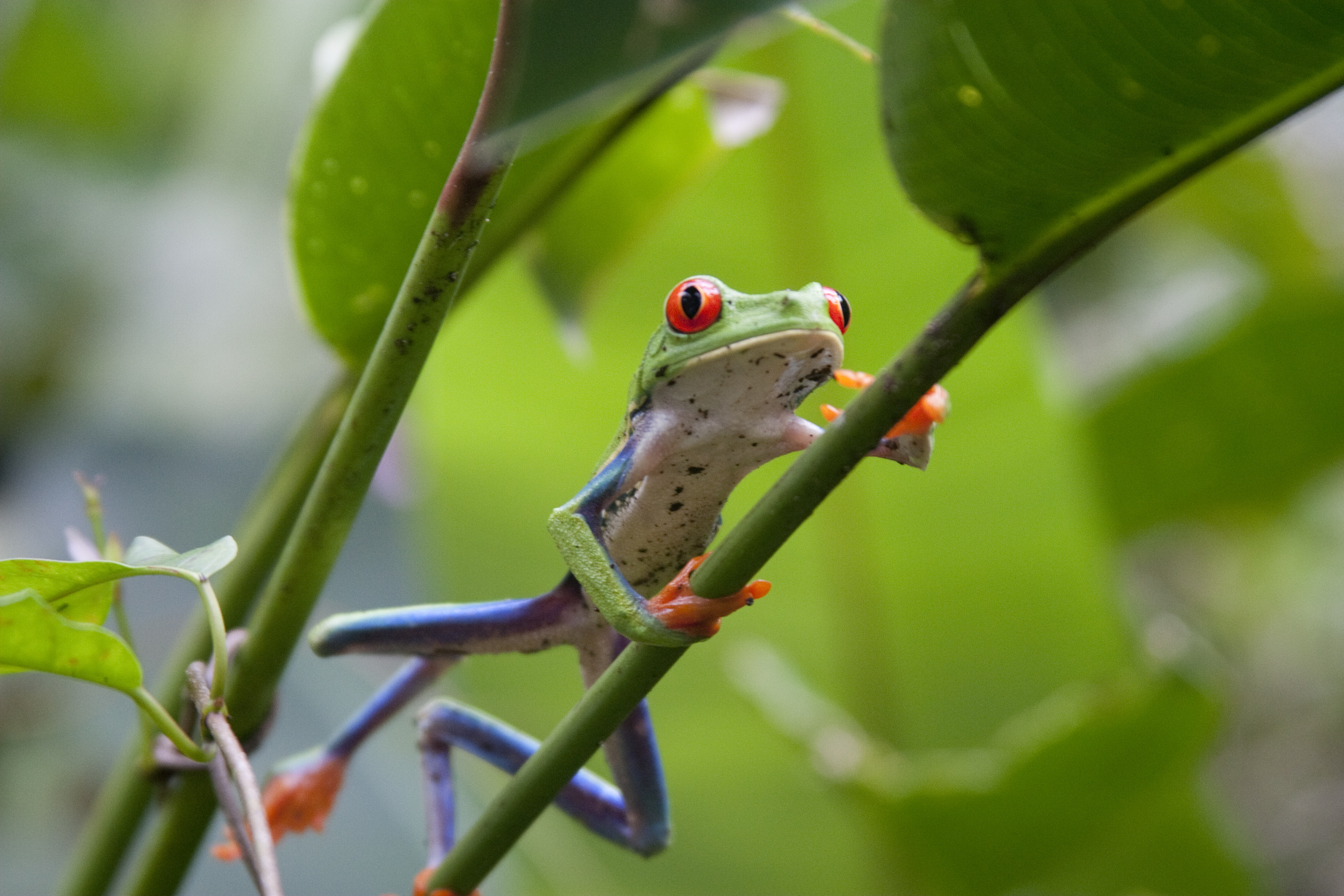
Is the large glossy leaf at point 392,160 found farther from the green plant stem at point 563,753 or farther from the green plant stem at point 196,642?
the green plant stem at point 563,753

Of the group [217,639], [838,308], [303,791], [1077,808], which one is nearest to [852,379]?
[838,308]

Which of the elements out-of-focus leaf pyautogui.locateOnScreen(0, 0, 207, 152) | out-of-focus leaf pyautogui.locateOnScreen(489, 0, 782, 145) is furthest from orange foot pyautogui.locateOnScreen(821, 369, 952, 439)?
out-of-focus leaf pyautogui.locateOnScreen(0, 0, 207, 152)

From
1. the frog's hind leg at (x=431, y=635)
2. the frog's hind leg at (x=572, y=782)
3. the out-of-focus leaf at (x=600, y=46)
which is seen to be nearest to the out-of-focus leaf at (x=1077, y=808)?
the frog's hind leg at (x=572, y=782)

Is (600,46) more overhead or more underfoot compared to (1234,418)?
more overhead

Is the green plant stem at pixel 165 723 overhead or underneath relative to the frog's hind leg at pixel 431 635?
overhead

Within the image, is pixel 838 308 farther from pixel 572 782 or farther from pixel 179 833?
pixel 179 833

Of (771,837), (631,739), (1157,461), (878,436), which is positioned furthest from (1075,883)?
(878,436)

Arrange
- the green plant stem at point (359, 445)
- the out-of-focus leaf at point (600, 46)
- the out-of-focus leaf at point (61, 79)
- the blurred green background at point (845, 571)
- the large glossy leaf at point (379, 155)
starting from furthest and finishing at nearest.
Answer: the out-of-focus leaf at point (61, 79) → the blurred green background at point (845, 571) → the large glossy leaf at point (379, 155) → the green plant stem at point (359, 445) → the out-of-focus leaf at point (600, 46)

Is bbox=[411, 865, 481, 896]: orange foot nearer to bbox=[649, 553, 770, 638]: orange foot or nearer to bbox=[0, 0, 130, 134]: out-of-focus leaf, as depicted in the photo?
bbox=[649, 553, 770, 638]: orange foot

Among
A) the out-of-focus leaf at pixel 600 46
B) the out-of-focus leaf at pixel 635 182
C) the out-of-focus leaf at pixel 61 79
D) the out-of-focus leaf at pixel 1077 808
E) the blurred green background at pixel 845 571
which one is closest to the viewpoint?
the out-of-focus leaf at pixel 600 46
